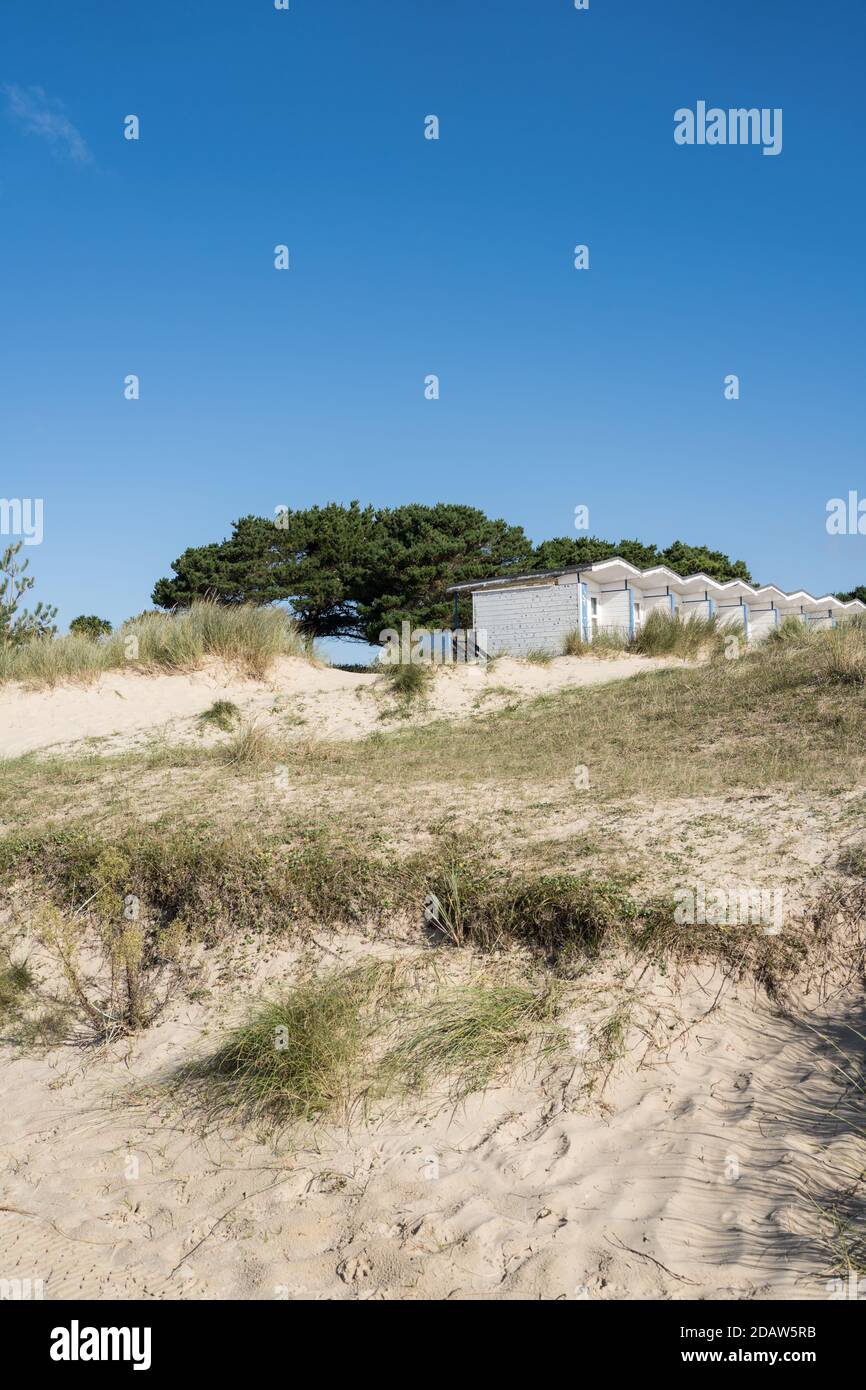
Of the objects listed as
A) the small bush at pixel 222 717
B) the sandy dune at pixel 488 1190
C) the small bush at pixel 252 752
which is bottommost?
the sandy dune at pixel 488 1190

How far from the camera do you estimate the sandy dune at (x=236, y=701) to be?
1516 cm

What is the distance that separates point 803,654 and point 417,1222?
13.4 metres

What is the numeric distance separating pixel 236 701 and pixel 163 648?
2213mm

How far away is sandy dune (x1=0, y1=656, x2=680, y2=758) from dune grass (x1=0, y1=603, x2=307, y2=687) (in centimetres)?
29

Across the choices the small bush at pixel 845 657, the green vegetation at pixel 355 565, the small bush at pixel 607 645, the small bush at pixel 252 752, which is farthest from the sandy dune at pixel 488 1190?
the green vegetation at pixel 355 565

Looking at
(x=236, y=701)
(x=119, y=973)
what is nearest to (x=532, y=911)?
(x=119, y=973)

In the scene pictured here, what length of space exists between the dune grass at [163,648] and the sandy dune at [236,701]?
0.94 ft

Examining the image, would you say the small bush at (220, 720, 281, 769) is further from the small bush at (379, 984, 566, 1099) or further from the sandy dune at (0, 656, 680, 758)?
the small bush at (379, 984, 566, 1099)

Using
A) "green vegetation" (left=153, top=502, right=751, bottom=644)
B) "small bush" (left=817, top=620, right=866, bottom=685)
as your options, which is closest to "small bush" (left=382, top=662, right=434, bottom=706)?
"small bush" (left=817, top=620, right=866, bottom=685)

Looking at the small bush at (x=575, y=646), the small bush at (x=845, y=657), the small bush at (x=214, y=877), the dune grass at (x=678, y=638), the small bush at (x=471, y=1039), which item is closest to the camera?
the small bush at (x=471, y=1039)

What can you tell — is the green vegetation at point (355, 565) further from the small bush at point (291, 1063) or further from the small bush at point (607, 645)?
the small bush at point (291, 1063)
